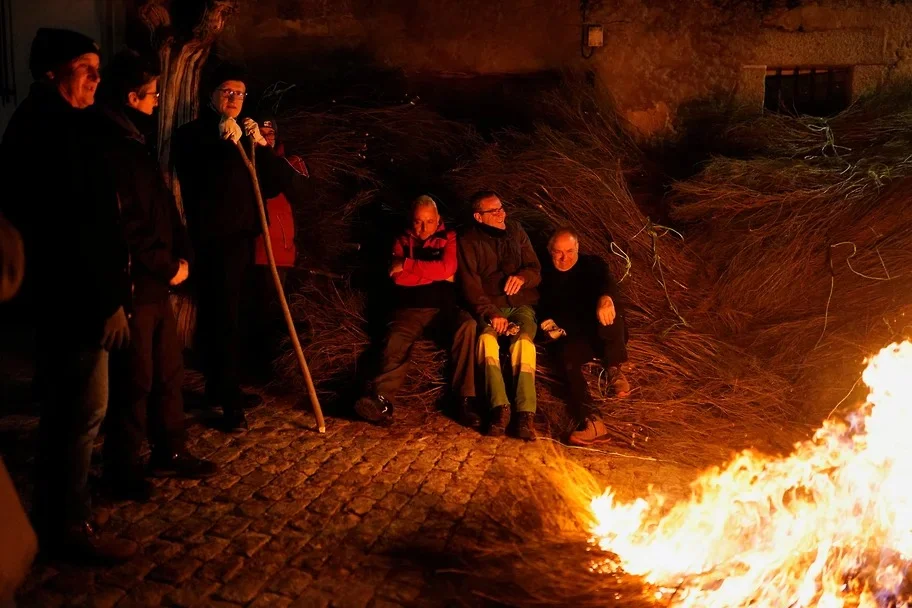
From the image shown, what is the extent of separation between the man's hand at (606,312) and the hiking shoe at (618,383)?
14.8 inches

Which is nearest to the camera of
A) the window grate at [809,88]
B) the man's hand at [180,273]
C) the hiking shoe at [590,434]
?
the man's hand at [180,273]

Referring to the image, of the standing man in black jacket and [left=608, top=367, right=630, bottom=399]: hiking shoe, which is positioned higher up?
the standing man in black jacket

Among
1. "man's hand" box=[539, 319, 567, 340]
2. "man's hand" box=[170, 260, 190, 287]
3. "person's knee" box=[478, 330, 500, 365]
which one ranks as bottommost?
"person's knee" box=[478, 330, 500, 365]

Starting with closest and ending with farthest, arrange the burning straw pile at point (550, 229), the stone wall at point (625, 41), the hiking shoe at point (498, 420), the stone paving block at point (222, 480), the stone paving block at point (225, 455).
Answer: the stone paving block at point (222, 480) < the stone paving block at point (225, 455) < the hiking shoe at point (498, 420) < the burning straw pile at point (550, 229) < the stone wall at point (625, 41)

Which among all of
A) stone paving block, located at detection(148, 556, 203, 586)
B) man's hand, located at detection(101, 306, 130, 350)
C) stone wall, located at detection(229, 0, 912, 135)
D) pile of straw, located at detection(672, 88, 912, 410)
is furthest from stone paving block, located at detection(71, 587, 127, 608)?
stone wall, located at detection(229, 0, 912, 135)

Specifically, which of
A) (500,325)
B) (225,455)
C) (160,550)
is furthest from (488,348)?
(160,550)

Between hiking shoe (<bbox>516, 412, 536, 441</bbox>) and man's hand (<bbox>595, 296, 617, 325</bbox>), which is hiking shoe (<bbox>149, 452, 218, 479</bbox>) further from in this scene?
man's hand (<bbox>595, 296, 617, 325</bbox>)

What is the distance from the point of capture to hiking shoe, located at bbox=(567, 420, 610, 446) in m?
5.57

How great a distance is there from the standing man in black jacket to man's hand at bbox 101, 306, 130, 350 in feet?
1.48

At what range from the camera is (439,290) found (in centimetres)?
635

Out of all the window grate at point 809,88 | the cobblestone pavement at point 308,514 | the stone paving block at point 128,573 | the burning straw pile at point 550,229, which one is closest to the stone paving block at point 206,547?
the cobblestone pavement at point 308,514

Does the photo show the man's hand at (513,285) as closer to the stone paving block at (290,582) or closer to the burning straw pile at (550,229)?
the burning straw pile at (550,229)

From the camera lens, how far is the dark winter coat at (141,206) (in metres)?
3.88

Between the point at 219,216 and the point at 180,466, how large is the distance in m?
1.62
